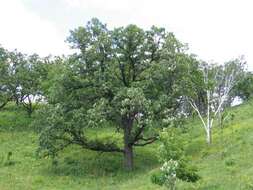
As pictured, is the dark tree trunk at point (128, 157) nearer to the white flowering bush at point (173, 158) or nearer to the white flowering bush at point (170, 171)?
the white flowering bush at point (173, 158)

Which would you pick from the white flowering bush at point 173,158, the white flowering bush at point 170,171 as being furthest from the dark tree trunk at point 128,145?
the white flowering bush at point 170,171

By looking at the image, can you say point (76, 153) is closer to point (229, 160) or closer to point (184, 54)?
point (184, 54)

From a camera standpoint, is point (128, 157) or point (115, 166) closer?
point (128, 157)

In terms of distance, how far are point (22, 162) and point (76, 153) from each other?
4935mm

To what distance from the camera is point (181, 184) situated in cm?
2520

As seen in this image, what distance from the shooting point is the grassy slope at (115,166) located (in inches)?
1002

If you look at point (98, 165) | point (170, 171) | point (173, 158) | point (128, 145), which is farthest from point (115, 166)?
point (170, 171)

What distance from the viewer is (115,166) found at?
35344 mm

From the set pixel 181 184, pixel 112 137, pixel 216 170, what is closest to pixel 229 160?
pixel 216 170

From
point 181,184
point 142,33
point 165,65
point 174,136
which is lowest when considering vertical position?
point 181,184

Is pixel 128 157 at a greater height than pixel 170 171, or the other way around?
pixel 128 157

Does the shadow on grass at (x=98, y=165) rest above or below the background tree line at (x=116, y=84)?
below

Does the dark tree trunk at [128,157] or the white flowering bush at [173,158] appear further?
the dark tree trunk at [128,157]

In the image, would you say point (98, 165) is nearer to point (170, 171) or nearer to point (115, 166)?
point (115, 166)
